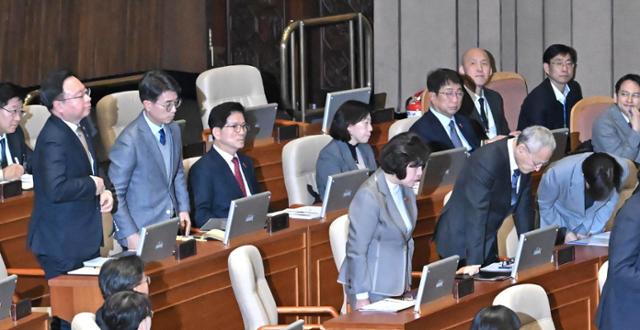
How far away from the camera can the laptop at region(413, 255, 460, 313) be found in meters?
5.98

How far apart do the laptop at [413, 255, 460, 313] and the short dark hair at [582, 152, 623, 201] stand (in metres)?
1.28

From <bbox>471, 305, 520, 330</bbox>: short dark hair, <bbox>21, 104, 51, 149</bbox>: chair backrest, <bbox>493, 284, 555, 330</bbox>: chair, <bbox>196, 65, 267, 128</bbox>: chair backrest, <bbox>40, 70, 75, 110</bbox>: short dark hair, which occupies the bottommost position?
<bbox>493, 284, 555, 330</bbox>: chair

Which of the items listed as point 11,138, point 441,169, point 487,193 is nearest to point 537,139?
point 487,193

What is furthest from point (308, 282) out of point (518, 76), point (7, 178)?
point (518, 76)

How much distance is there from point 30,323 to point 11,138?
102 inches

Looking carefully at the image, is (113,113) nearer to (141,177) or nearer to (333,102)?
(333,102)

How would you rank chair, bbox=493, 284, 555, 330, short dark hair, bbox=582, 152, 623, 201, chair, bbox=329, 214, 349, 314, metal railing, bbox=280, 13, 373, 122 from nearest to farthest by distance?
chair, bbox=493, 284, 555, 330 < chair, bbox=329, 214, 349, 314 < short dark hair, bbox=582, 152, 623, 201 < metal railing, bbox=280, 13, 373, 122

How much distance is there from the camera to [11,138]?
8.10 m

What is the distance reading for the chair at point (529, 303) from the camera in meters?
5.91

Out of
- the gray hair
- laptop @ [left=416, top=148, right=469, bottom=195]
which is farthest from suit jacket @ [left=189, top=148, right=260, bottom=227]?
the gray hair

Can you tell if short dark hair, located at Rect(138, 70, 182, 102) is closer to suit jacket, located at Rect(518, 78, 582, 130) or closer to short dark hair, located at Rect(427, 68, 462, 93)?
short dark hair, located at Rect(427, 68, 462, 93)

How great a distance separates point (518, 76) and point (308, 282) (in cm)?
315

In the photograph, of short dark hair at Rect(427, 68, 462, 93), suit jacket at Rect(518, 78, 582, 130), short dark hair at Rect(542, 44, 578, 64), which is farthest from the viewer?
short dark hair at Rect(542, 44, 578, 64)

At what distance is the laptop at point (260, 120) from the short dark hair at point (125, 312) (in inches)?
146
